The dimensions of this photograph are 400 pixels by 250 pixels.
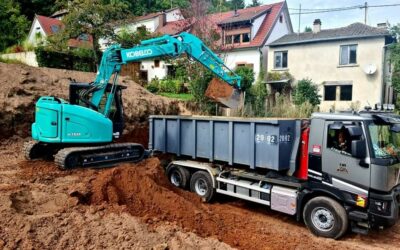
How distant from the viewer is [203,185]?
859cm

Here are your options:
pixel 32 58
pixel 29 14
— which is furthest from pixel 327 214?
pixel 29 14

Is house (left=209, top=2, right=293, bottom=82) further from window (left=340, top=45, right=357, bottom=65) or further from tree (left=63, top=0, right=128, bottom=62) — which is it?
tree (left=63, top=0, right=128, bottom=62)

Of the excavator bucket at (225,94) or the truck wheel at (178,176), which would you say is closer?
the truck wheel at (178,176)

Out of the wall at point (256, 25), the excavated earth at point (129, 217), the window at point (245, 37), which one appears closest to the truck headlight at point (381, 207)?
the excavated earth at point (129, 217)

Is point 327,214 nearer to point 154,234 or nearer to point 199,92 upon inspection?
point 154,234

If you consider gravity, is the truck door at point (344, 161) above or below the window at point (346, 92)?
below

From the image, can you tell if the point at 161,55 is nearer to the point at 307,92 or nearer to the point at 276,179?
the point at 276,179

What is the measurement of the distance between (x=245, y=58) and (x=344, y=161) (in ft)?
76.9

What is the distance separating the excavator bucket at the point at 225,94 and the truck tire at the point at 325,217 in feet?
12.7

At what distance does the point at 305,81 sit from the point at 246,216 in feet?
61.2

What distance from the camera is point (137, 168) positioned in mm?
8555

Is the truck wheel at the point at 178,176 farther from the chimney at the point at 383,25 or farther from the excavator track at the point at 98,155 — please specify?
the chimney at the point at 383,25

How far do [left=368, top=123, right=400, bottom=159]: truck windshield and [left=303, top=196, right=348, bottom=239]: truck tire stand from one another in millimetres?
1176

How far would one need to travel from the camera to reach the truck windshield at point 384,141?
20.0 feet
